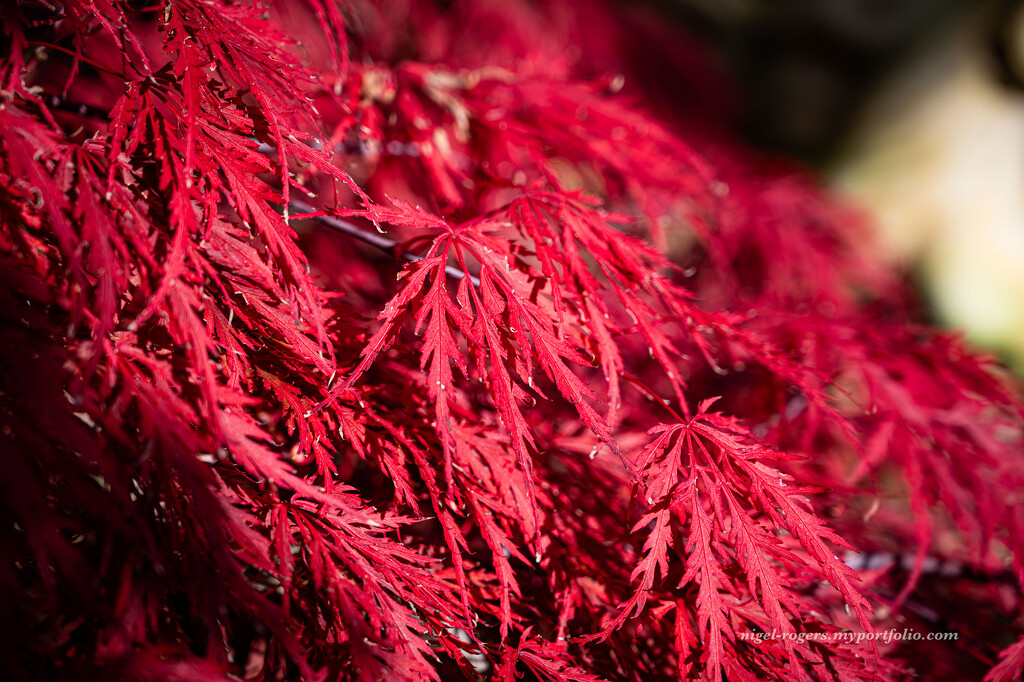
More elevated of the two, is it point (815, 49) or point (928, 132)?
point (815, 49)

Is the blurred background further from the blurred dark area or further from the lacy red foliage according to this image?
the lacy red foliage

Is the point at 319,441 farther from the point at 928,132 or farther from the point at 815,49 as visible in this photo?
the point at 815,49

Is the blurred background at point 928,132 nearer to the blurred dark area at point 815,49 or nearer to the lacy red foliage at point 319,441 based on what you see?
the blurred dark area at point 815,49

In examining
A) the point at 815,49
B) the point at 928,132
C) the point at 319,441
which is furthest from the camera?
the point at 815,49

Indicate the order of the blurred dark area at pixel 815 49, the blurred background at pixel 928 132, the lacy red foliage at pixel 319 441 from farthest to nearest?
the blurred dark area at pixel 815 49 → the blurred background at pixel 928 132 → the lacy red foliage at pixel 319 441

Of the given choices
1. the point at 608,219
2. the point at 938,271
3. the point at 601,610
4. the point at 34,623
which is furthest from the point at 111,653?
the point at 938,271

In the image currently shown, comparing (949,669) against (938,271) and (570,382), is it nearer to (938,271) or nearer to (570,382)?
(570,382)

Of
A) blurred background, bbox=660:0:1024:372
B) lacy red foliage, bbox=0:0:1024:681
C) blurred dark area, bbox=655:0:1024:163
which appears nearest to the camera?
lacy red foliage, bbox=0:0:1024:681

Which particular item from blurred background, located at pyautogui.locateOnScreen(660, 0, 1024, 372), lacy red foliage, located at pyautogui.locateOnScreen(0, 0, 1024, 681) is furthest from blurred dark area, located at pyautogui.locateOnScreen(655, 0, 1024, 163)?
lacy red foliage, located at pyautogui.locateOnScreen(0, 0, 1024, 681)

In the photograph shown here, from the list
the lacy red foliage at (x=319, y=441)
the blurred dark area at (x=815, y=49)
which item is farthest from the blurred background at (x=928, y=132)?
the lacy red foliage at (x=319, y=441)

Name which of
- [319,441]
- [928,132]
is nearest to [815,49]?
[928,132]
